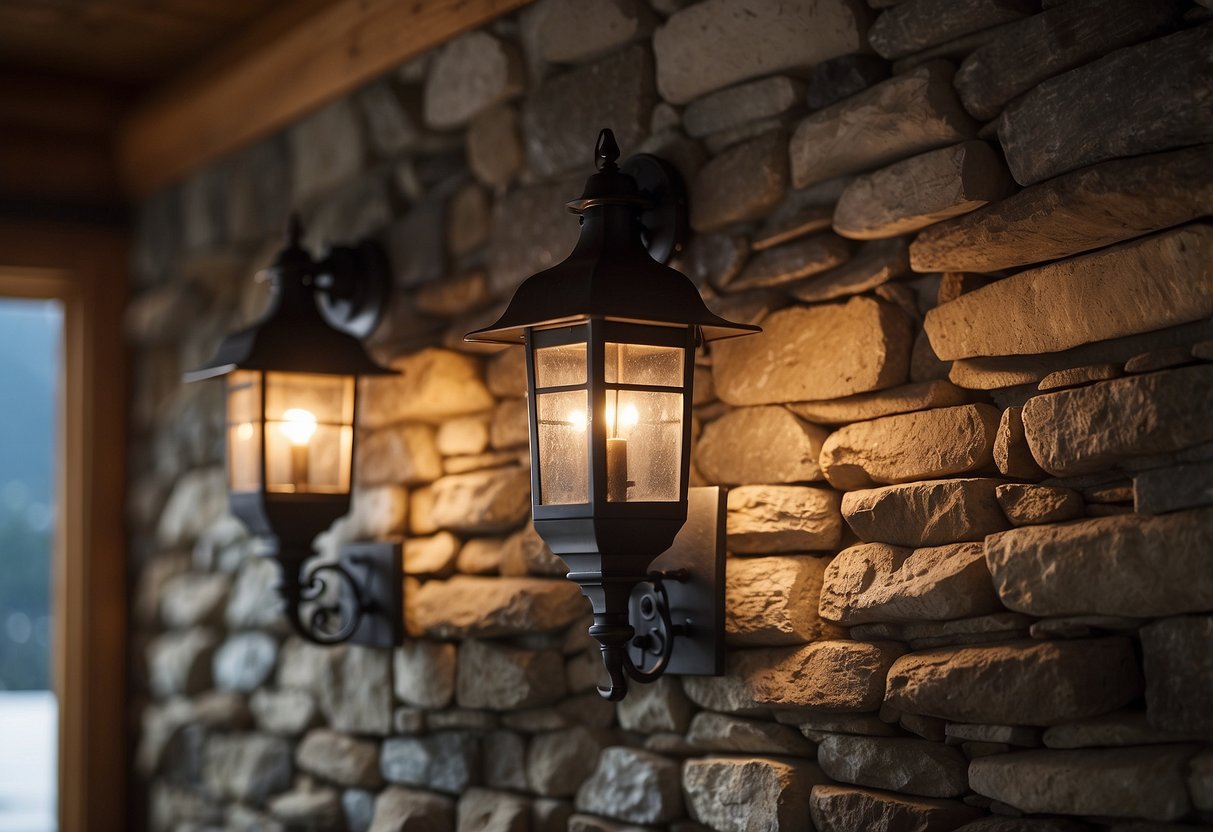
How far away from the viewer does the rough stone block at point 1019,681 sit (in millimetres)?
1631

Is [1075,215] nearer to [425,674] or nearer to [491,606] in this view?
[491,606]

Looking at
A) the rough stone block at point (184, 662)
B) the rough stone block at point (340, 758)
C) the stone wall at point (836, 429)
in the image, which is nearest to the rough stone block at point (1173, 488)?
the stone wall at point (836, 429)

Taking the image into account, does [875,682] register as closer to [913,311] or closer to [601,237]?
[913,311]

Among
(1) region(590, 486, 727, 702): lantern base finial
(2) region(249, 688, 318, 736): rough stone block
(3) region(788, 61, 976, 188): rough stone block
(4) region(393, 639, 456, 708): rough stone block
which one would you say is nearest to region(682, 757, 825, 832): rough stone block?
(1) region(590, 486, 727, 702): lantern base finial

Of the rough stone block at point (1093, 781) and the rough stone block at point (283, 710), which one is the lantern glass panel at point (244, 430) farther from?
the rough stone block at point (1093, 781)

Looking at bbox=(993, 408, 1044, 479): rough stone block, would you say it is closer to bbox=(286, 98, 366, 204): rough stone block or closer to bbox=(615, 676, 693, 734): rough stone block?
bbox=(615, 676, 693, 734): rough stone block

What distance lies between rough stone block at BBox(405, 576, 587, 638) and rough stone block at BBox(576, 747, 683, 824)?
272 millimetres

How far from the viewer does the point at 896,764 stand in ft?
6.07

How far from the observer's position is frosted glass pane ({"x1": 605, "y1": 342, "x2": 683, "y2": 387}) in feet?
6.25

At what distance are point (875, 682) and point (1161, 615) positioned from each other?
0.43m

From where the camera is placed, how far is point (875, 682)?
1874mm

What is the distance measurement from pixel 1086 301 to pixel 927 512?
36 cm

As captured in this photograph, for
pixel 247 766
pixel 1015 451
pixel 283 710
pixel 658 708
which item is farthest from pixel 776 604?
pixel 247 766

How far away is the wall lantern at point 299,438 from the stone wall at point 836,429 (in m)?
0.11
